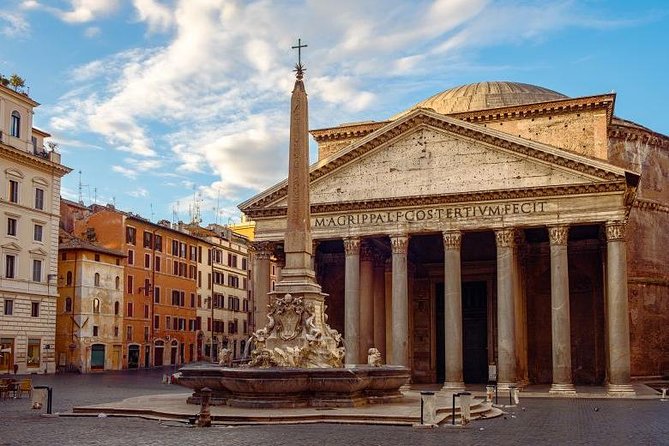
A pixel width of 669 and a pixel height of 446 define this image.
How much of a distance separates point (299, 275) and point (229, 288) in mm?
48146

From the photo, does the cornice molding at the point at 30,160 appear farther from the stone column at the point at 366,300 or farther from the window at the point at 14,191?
the stone column at the point at 366,300

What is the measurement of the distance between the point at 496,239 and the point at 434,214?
2.57 metres

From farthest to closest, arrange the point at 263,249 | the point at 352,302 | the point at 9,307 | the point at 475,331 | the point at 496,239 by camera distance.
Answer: the point at 9,307 < the point at 475,331 < the point at 263,249 < the point at 352,302 < the point at 496,239

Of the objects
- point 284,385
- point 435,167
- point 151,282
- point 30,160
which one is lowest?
point 284,385

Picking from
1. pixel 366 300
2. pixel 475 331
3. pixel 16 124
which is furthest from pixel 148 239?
pixel 475 331

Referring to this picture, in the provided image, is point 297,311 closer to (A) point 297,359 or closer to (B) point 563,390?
(A) point 297,359

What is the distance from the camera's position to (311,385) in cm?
1600

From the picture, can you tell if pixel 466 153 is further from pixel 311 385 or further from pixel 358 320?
pixel 311 385

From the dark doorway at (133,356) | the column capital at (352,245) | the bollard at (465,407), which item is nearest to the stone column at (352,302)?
the column capital at (352,245)

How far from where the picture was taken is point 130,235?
50812 millimetres

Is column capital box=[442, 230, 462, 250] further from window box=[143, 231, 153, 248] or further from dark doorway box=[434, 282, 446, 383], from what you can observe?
window box=[143, 231, 153, 248]

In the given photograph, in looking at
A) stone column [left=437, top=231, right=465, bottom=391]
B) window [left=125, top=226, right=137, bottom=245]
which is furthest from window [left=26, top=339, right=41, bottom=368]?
stone column [left=437, top=231, right=465, bottom=391]

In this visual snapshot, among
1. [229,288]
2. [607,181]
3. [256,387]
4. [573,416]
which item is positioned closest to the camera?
[256,387]

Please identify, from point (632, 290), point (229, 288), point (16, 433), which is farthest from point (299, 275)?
point (229, 288)
